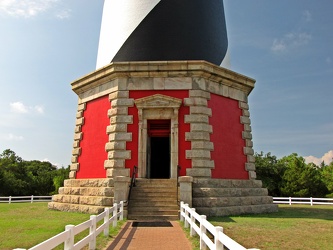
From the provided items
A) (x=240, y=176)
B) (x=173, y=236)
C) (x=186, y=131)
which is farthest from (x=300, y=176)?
(x=173, y=236)

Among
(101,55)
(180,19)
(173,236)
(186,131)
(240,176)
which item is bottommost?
(173,236)

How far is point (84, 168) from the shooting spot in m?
15.2

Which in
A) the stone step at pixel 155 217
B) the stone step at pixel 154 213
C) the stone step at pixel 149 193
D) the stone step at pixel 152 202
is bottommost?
the stone step at pixel 155 217

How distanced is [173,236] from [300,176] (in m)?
26.1

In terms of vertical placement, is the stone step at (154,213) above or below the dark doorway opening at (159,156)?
below

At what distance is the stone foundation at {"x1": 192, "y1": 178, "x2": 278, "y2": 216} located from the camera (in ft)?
39.9

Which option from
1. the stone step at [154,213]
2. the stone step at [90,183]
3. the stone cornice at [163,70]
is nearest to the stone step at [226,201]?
the stone step at [154,213]

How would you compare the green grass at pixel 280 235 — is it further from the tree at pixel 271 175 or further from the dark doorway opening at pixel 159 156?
the tree at pixel 271 175

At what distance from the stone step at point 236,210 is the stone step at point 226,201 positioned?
0.17 meters

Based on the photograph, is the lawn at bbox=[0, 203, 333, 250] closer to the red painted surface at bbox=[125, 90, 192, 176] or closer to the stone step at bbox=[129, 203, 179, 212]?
the stone step at bbox=[129, 203, 179, 212]

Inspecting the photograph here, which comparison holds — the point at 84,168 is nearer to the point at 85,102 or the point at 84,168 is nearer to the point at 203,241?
the point at 85,102

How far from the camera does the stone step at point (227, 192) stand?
12578 millimetres

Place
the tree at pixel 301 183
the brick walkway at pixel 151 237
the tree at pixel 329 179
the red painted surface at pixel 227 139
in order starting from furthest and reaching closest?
the tree at pixel 329 179
the tree at pixel 301 183
the red painted surface at pixel 227 139
the brick walkway at pixel 151 237

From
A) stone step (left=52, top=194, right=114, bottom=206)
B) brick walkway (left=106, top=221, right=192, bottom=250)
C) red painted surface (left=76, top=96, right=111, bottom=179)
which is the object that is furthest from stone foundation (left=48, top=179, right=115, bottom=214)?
brick walkway (left=106, top=221, right=192, bottom=250)
